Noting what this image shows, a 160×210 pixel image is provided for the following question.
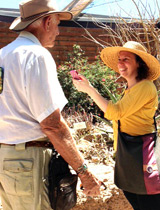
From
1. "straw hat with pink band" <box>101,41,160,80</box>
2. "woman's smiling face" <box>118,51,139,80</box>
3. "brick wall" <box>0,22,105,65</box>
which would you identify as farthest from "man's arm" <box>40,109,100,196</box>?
"brick wall" <box>0,22,105,65</box>

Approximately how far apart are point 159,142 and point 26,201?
1163 mm

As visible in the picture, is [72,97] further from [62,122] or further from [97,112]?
[62,122]

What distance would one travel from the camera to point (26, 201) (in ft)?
5.98

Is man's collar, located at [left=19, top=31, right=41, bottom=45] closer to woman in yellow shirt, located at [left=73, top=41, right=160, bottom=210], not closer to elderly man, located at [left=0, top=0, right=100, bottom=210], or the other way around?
elderly man, located at [left=0, top=0, right=100, bottom=210]

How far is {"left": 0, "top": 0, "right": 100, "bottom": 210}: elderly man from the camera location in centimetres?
168

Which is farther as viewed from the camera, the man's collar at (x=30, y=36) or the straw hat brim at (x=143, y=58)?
the straw hat brim at (x=143, y=58)

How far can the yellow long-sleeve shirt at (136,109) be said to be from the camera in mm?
2301

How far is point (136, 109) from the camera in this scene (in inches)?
91.0

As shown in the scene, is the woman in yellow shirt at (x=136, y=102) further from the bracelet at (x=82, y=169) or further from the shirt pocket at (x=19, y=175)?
the shirt pocket at (x=19, y=175)

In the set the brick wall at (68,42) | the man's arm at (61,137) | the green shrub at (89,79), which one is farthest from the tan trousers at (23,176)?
the brick wall at (68,42)

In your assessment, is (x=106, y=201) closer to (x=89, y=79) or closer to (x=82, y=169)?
(x=82, y=169)

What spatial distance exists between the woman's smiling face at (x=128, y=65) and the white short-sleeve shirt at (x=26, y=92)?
919 millimetres

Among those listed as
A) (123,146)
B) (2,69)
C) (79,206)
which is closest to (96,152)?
(79,206)

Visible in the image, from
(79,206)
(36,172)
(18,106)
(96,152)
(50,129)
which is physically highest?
(18,106)
